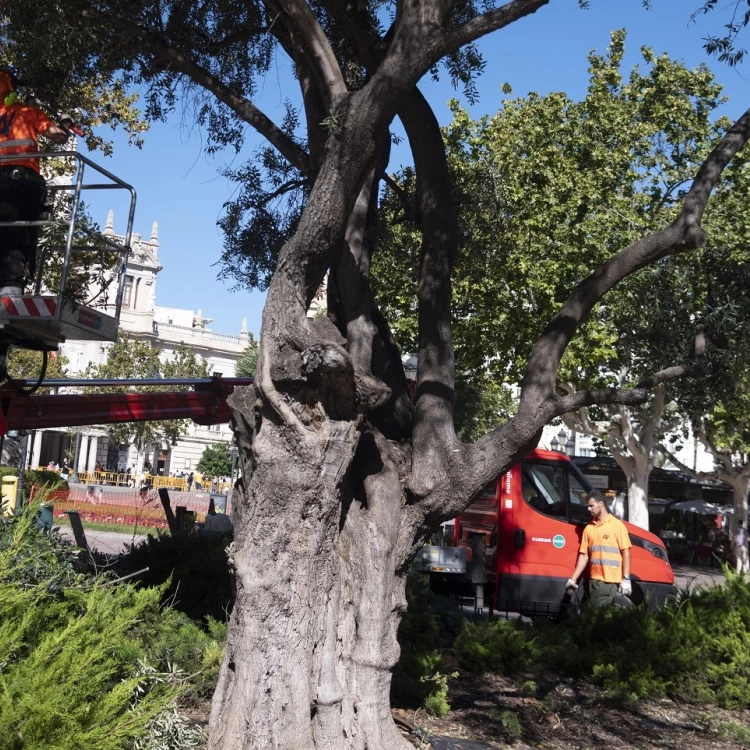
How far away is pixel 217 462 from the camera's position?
62156mm

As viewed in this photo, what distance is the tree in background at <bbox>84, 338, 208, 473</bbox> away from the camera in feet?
171

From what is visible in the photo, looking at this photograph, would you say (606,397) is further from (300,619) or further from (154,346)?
(154,346)

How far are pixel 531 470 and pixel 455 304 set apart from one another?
37.5ft

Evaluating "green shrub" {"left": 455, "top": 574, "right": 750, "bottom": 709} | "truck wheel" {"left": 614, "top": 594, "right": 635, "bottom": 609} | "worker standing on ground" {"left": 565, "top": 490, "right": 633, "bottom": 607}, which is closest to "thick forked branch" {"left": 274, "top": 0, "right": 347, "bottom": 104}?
"green shrub" {"left": 455, "top": 574, "right": 750, "bottom": 709}

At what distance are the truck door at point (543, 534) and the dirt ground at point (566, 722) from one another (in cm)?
360

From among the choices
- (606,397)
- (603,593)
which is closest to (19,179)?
(606,397)

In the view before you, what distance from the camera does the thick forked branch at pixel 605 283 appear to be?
6156 millimetres

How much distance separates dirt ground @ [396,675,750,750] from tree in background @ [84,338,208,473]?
43.4 m

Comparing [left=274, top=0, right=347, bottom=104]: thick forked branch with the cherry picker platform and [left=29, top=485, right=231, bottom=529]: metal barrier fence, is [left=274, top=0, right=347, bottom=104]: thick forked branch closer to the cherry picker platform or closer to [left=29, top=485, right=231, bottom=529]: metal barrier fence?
the cherry picker platform

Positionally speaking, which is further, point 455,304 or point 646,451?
point 646,451

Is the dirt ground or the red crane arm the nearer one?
the dirt ground

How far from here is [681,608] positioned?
935cm

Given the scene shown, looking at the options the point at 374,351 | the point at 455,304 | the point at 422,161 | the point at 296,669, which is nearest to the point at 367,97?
the point at 422,161

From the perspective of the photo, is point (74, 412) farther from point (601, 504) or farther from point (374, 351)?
point (601, 504)
